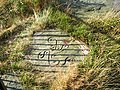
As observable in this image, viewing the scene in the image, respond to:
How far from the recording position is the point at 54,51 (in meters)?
4.48

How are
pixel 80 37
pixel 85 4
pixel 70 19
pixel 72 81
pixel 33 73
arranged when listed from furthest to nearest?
pixel 85 4, pixel 70 19, pixel 80 37, pixel 33 73, pixel 72 81

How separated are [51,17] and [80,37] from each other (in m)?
0.62

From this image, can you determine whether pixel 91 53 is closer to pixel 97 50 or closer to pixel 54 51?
pixel 97 50

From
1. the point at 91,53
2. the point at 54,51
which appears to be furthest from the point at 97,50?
the point at 54,51

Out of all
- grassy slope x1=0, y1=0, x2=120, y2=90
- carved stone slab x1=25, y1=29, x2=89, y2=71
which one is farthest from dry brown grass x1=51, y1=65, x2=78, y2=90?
carved stone slab x1=25, y1=29, x2=89, y2=71

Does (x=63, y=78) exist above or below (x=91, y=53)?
below

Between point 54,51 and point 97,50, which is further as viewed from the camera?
point 54,51

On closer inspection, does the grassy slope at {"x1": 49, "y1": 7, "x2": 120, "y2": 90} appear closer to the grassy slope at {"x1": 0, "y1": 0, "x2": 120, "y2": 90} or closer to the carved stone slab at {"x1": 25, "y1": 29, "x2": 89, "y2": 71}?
the grassy slope at {"x1": 0, "y1": 0, "x2": 120, "y2": 90}

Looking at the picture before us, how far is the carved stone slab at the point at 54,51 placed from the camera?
4305mm

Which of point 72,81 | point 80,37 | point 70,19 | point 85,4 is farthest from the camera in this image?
point 85,4

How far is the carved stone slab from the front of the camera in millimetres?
4305

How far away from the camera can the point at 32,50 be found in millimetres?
4570

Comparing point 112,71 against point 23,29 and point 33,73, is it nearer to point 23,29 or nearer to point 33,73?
point 33,73

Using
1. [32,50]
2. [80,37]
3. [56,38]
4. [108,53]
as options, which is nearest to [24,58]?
[32,50]
